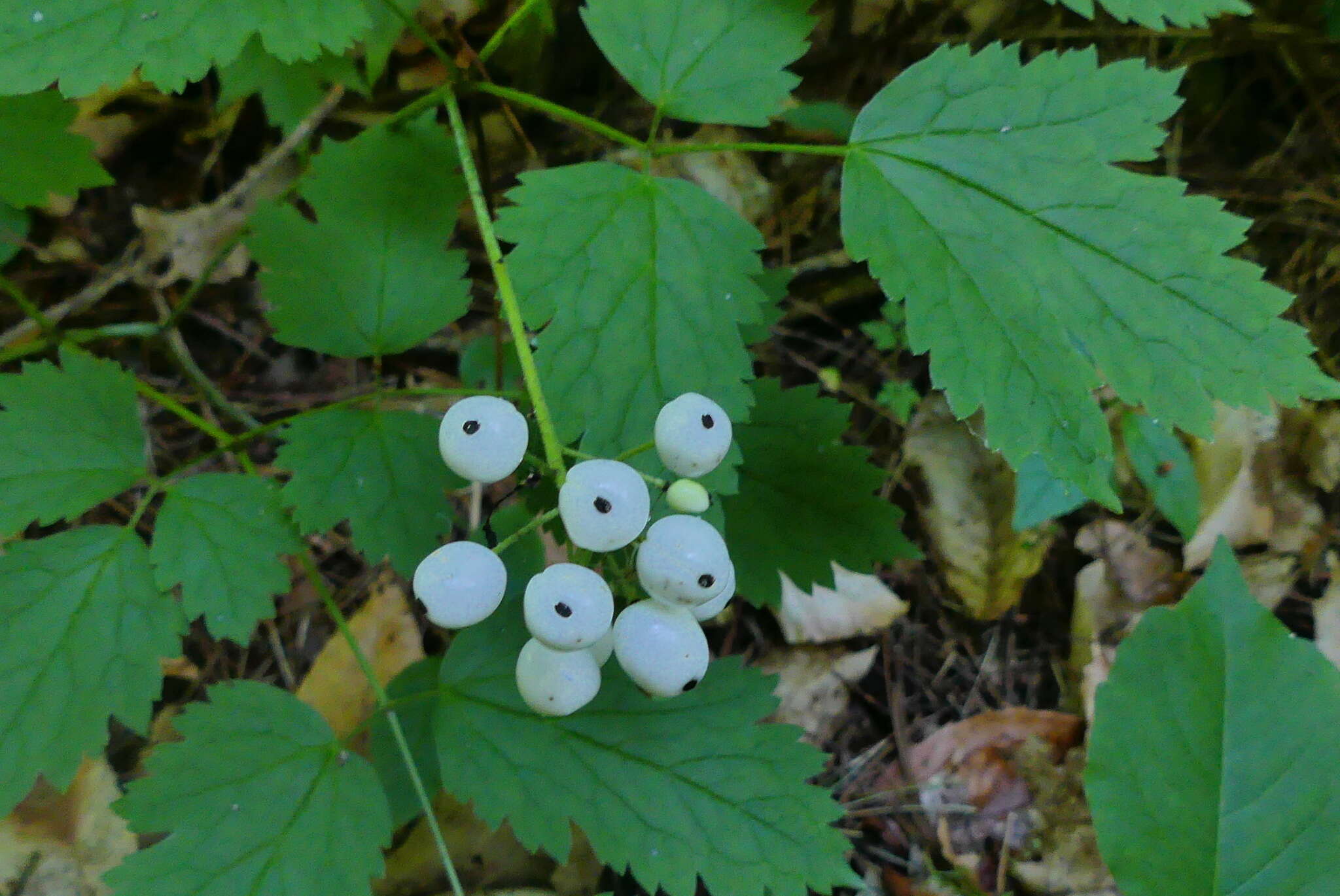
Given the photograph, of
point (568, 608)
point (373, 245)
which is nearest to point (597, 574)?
point (568, 608)

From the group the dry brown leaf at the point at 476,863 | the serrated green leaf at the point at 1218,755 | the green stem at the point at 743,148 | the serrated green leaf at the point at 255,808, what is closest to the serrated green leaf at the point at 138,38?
the green stem at the point at 743,148

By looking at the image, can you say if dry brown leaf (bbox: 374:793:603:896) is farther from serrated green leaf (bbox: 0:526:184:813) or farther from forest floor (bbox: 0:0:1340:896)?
serrated green leaf (bbox: 0:526:184:813)

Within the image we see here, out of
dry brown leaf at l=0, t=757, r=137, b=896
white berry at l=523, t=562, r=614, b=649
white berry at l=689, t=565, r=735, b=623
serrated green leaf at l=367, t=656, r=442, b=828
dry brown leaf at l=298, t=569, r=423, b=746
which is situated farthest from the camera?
dry brown leaf at l=298, t=569, r=423, b=746

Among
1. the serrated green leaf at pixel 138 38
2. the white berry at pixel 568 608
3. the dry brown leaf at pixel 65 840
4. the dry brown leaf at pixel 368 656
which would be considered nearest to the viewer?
the white berry at pixel 568 608

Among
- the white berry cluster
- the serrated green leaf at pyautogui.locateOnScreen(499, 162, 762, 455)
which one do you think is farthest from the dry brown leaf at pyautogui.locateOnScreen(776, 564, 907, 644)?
the white berry cluster

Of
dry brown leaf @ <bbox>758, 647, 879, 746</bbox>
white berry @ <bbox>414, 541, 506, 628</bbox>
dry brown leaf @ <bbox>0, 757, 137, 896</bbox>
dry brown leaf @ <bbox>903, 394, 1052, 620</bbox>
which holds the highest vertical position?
white berry @ <bbox>414, 541, 506, 628</bbox>

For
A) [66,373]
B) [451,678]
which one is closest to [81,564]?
[66,373]

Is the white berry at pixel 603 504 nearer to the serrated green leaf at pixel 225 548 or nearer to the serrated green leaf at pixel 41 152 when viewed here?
the serrated green leaf at pixel 225 548

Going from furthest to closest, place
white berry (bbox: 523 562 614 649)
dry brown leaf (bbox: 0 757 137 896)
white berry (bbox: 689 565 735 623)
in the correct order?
dry brown leaf (bbox: 0 757 137 896) < white berry (bbox: 689 565 735 623) < white berry (bbox: 523 562 614 649)
